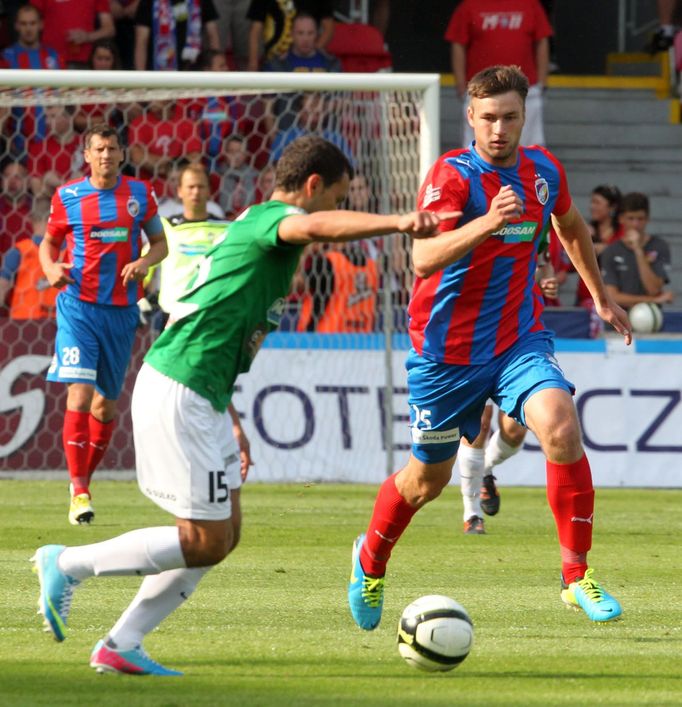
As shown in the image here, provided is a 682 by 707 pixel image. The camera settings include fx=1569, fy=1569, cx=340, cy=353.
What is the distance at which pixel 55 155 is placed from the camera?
14047 mm

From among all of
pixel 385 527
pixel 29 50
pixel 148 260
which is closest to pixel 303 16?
pixel 29 50

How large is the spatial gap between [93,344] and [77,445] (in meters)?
0.66

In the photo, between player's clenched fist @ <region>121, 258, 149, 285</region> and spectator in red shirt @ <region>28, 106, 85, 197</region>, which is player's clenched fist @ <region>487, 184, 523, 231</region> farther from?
spectator in red shirt @ <region>28, 106, 85, 197</region>

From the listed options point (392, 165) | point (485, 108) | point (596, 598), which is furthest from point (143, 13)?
point (596, 598)

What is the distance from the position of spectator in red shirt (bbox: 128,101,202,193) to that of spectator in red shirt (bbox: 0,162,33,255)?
0.98 meters

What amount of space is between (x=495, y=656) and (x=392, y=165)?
7704mm

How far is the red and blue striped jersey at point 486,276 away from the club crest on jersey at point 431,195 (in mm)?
37

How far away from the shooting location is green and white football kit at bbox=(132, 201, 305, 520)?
4938 mm

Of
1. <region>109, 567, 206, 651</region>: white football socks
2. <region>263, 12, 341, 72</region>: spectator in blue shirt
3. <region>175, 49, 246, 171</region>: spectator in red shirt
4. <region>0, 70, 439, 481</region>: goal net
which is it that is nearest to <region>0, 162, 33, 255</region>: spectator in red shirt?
<region>0, 70, 439, 481</region>: goal net

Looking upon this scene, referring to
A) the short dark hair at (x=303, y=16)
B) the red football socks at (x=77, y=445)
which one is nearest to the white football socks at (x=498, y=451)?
the red football socks at (x=77, y=445)

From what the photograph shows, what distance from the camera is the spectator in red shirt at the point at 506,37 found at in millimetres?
16250

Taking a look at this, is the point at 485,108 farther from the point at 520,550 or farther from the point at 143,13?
the point at 143,13

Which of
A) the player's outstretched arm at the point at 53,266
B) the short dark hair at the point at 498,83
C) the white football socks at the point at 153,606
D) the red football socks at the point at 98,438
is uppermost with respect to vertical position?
the short dark hair at the point at 498,83

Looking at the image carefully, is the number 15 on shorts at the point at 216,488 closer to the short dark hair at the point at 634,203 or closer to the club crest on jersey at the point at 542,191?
the club crest on jersey at the point at 542,191
